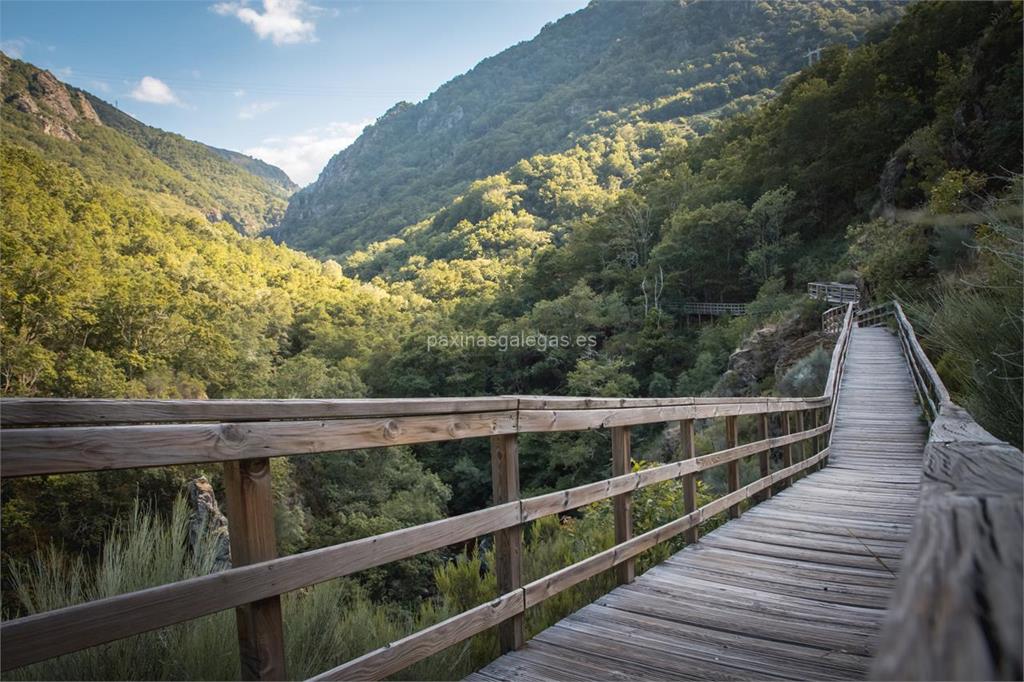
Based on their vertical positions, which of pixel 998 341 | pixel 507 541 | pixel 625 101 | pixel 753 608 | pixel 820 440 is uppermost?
pixel 625 101

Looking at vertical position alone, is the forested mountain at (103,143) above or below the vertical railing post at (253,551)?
above

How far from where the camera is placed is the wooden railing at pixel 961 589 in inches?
17.0

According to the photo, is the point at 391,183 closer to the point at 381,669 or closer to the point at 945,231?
the point at 945,231

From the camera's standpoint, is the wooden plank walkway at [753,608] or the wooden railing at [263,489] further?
the wooden plank walkway at [753,608]

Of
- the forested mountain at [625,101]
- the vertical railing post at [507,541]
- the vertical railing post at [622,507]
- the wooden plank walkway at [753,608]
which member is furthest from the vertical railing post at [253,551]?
the forested mountain at [625,101]

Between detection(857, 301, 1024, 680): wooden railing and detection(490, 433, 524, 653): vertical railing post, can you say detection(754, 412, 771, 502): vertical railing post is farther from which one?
detection(857, 301, 1024, 680): wooden railing

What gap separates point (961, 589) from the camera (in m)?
0.55

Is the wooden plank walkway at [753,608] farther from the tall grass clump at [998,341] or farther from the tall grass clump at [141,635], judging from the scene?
the tall grass clump at [141,635]

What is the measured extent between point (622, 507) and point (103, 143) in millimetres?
125986

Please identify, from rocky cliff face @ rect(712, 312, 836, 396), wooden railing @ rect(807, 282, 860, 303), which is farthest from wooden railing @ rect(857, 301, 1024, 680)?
wooden railing @ rect(807, 282, 860, 303)

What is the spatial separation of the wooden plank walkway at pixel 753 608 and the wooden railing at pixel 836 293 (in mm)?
22843

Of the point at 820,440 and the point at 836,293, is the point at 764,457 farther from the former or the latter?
the point at 836,293

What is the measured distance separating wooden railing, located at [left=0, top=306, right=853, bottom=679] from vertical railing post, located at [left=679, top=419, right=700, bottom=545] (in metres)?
1.47

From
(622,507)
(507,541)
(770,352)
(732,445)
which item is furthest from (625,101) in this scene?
(507,541)
